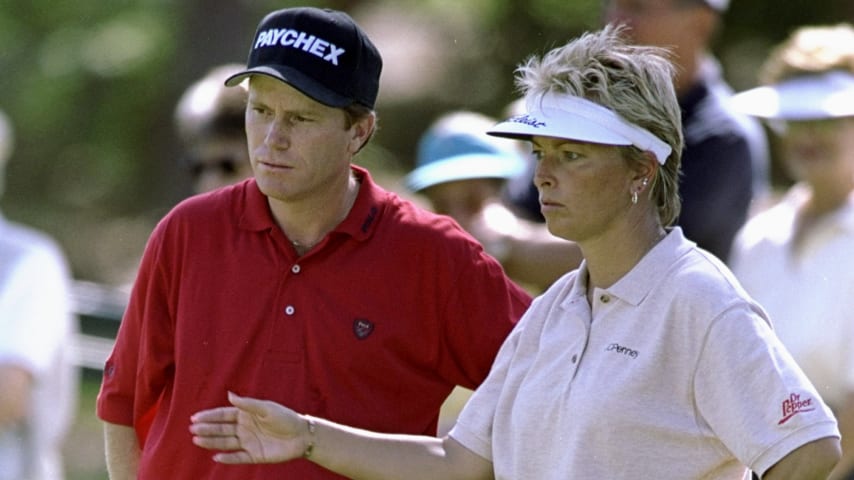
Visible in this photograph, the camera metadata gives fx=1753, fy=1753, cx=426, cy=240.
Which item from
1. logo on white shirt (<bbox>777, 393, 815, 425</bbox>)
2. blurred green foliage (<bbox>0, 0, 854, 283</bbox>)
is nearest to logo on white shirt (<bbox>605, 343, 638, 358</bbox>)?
logo on white shirt (<bbox>777, 393, 815, 425</bbox>)

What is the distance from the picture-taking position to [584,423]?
344 cm

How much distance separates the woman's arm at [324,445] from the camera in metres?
3.70

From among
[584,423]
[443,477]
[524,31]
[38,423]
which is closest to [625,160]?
[584,423]

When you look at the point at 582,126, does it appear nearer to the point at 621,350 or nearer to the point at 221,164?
the point at 621,350

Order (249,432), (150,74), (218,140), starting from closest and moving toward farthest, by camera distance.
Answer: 1. (249,432)
2. (218,140)
3. (150,74)

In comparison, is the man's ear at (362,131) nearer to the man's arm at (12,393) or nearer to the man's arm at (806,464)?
the man's arm at (806,464)

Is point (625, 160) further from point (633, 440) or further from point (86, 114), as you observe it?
point (86, 114)

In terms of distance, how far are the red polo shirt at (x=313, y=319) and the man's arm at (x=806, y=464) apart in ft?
3.11

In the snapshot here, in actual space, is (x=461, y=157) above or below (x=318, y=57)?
below

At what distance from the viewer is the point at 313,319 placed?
3982mm

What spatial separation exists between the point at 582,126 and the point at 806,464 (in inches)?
31.9

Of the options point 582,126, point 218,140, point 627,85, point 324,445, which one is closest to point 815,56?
point 218,140

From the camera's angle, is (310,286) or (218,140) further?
(218,140)

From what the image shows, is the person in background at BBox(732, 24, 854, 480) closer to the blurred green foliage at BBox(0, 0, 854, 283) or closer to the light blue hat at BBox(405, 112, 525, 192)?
the light blue hat at BBox(405, 112, 525, 192)
